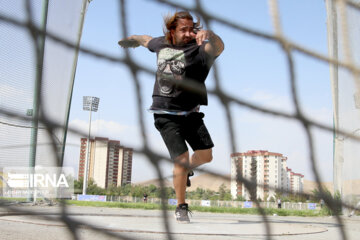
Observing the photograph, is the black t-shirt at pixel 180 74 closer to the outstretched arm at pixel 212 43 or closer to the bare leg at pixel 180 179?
the outstretched arm at pixel 212 43

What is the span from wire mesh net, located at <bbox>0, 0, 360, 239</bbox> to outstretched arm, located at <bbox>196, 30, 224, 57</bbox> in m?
0.07

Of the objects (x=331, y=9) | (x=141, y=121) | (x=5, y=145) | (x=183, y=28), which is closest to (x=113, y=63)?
(x=141, y=121)

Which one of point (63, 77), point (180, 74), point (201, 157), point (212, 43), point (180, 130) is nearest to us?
point (212, 43)

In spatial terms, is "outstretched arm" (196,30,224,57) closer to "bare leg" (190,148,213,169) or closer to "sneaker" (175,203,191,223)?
"bare leg" (190,148,213,169)

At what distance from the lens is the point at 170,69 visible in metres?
1.52

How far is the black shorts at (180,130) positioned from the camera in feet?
5.22

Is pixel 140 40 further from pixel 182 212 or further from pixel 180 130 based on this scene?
pixel 182 212

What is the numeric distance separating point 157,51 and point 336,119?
1234mm

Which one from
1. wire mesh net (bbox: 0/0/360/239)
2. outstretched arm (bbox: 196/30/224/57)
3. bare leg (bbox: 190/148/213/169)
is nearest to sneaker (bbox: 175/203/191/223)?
bare leg (bbox: 190/148/213/169)

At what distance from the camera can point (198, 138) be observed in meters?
1.67

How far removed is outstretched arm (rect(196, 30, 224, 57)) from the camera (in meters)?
1.24

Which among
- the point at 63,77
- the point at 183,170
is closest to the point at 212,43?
the point at 183,170

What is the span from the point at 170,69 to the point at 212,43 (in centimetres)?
21

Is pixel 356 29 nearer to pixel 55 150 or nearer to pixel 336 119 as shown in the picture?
pixel 336 119
